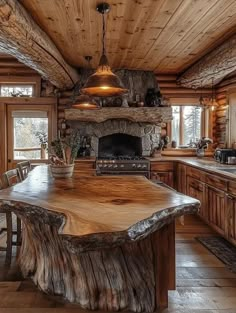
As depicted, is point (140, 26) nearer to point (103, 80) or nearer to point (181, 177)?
point (103, 80)

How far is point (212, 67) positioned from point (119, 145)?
2.69 meters

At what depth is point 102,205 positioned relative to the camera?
209cm

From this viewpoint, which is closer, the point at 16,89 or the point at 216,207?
the point at 216,207

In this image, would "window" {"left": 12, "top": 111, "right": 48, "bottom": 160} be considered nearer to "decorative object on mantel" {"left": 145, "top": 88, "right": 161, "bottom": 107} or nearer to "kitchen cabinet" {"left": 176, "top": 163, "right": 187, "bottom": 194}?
"decorative object on mantel" {"left": 145, "top": 88, "right": 161, "bottom": 107}

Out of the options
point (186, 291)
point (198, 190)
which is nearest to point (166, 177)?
point (198, 190)

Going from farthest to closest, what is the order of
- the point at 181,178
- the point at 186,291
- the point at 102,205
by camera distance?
the point at 181,178, the point at 186,291, the point at 102,205

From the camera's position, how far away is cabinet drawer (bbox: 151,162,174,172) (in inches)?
227

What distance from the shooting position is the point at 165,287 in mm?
2355

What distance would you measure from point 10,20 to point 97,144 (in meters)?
3.88

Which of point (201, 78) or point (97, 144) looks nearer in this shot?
point (201, 78)

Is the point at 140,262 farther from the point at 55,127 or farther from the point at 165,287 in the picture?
the point at 55,127

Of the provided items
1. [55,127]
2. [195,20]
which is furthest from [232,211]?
[55,127]

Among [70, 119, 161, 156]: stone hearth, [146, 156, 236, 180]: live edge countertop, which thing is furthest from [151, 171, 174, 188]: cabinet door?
[70, 119, 161, 156]: stone hearth

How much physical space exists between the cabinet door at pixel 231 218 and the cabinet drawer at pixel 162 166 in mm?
2181
